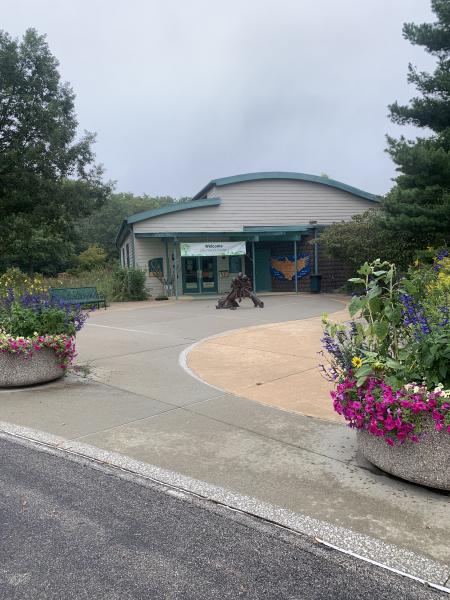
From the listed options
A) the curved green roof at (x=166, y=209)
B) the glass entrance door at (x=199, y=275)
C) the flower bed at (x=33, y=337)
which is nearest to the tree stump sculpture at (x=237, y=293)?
the curved green roof at (x=166, y=209)

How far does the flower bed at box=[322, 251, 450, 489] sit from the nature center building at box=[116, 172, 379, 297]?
59.1 ft

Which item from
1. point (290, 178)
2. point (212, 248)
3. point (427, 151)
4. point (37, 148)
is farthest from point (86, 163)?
point (427, 151)

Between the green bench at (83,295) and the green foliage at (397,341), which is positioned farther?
the green bench at (83,295)

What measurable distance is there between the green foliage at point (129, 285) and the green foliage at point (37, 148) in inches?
159

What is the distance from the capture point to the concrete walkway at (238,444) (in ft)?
10.6

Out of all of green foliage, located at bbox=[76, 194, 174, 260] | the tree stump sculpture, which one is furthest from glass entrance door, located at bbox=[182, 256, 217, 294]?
green foliage, located at bbox=[76, 194, 174, 260]

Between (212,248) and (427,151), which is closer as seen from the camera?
(427,151)

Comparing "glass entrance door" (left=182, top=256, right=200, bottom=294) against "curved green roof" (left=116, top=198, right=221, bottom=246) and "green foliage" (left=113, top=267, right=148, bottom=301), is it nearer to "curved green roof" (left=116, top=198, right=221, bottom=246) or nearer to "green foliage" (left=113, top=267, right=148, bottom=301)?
"green foliage" (left=113, top=267, right=148, bottom=301)

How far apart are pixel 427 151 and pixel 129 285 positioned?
12982mm

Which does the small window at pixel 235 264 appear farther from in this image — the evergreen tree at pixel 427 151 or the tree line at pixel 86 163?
the evergreen tree at pixel 427 151

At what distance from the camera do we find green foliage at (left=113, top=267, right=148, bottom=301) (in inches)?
870

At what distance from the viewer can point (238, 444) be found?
4629 mm

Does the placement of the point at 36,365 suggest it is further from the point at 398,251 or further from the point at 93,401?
the point at 398,251

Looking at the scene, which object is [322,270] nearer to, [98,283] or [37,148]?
[98,283]
